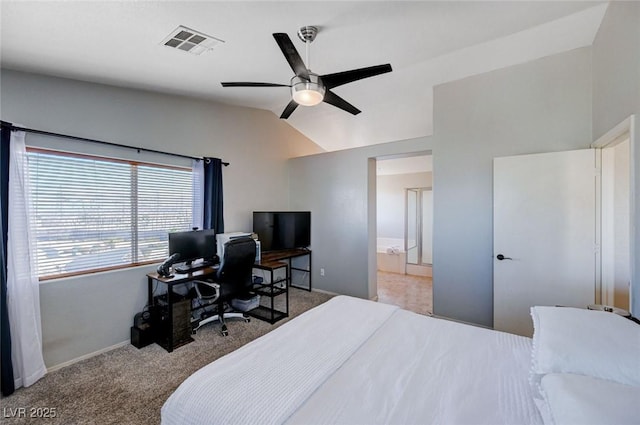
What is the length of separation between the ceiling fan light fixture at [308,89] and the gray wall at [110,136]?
205 cm

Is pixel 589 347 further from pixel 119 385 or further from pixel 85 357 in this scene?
pixel 85 357

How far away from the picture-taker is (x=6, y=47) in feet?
6.02

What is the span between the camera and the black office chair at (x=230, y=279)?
2.89m

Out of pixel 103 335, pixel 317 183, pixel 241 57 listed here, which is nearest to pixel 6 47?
pixel 241 57

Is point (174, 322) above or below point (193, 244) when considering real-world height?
below

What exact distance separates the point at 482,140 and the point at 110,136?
3.94 m

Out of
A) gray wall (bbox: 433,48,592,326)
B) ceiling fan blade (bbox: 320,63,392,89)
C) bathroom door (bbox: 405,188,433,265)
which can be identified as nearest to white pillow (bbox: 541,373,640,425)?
ceiling fan blade (bbox: 320,63,392,89)

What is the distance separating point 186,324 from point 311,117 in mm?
3488

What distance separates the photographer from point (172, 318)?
2654mm

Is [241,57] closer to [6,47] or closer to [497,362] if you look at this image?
[6,47]

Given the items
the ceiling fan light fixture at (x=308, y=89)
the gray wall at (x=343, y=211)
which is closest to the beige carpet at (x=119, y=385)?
the gray wall at (x=343, y=211)

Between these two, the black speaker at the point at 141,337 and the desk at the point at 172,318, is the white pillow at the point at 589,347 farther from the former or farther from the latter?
the black speaker at the point at 141,337

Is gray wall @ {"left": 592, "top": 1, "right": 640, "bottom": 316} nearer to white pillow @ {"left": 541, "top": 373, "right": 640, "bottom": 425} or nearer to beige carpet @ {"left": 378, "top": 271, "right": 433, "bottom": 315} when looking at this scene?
white pillow @ {"left": 541, "top": 373, "right": 640, "bottom": 425}

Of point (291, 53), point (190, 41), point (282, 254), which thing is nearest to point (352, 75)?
point (291, 53)
